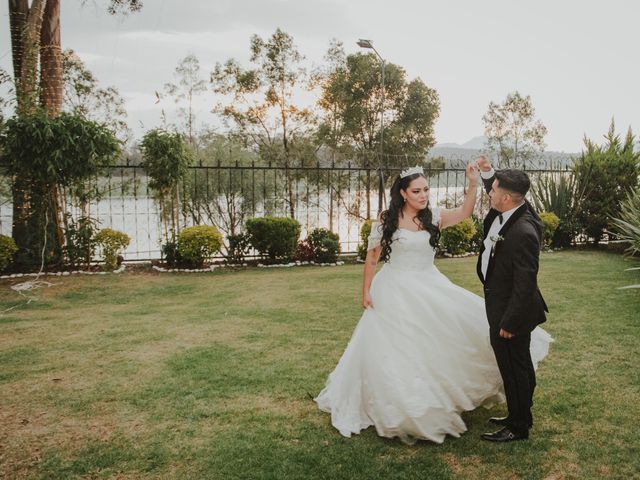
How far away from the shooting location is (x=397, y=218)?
395cm

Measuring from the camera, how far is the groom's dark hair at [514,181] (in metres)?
3.36

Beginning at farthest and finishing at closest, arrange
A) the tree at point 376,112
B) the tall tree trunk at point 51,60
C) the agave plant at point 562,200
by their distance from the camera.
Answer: the tree at point 376,112, the agave plant at point 562,200, the tall tree trunk at point 51,60

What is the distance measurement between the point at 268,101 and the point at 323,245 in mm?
11576

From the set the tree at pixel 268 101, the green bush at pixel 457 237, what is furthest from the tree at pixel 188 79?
the green bush at pixel 457 237

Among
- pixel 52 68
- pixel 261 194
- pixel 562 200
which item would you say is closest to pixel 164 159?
pixel 52 68

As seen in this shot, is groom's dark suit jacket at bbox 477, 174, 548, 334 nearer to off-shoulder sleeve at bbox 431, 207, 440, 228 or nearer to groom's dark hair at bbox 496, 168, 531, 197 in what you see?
groom's dark hair at bbox 496, 168, 531, 197

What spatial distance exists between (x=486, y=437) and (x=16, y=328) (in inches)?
237

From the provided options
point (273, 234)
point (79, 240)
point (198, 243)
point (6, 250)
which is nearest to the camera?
point (6, 250)

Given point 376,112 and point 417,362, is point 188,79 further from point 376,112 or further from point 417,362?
point 417,362

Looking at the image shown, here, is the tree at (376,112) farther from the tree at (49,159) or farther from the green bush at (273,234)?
the tree at (49,159)

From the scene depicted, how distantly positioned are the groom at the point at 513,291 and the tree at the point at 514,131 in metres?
25.2

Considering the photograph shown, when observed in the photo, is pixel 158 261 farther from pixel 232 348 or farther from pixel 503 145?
pixel 503 145

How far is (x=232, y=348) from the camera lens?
569 centimetres

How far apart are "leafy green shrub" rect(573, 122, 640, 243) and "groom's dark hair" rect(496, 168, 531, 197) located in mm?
11766
